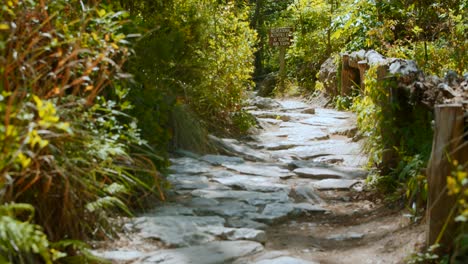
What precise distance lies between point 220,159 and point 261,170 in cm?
58

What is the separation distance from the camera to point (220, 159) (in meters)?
7.14

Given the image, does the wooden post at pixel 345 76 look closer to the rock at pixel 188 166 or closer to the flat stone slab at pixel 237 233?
the rock at pixel 188 166

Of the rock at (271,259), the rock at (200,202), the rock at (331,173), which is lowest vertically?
the rock at (271,259)

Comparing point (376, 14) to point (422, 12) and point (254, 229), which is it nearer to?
point (422, 12)

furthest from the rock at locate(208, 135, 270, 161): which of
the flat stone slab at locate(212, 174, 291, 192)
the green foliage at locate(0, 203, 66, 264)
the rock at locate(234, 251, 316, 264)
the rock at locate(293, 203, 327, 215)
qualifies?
the green foliage at locate(0, 203, 66, 264)

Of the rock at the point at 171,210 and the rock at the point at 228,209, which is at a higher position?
the rock at the point at 171,210

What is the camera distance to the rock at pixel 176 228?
4.20m

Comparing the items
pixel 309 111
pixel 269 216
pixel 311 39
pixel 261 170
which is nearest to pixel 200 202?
pixel 269 216

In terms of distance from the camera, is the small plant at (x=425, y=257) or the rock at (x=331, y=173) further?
the rock at (x=331, y=173)

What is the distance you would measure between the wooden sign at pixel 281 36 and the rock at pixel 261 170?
1153 cm

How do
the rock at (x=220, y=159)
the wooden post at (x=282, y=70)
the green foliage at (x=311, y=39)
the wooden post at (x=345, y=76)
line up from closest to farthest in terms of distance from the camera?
the rock at (x=220, y=159) < the wooden post at (x=345, y=76) < the green foliage at (x=311, y=39) < the wooden post at (x=282, y=70)

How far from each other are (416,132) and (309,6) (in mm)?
13440

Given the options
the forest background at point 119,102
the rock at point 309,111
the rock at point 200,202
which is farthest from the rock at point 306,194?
the rock at point 309,111

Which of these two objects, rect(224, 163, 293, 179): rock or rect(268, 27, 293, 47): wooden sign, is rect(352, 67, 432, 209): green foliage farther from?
rect(268, 27, 293, 47): wooden sign
